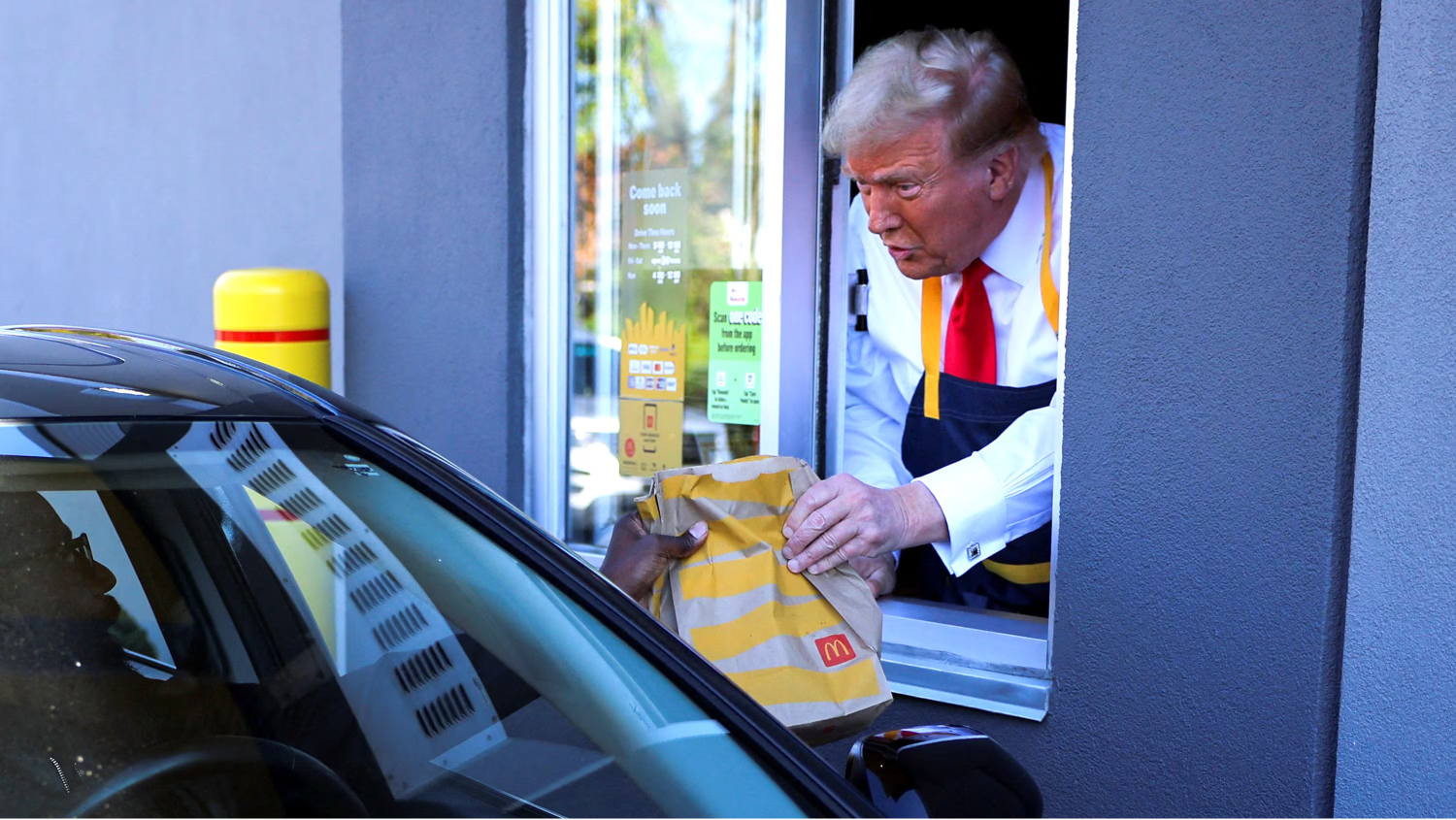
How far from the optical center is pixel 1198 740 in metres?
2.73

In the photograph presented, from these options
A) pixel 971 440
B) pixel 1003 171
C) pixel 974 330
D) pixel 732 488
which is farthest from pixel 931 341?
pixel 732 488

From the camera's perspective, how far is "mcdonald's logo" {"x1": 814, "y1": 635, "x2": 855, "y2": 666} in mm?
2062

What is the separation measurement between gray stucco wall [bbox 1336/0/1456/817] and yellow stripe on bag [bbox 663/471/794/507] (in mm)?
1259

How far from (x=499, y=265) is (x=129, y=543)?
229 centimetres

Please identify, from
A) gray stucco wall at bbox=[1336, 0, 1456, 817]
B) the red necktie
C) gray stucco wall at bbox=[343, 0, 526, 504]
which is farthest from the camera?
gray stucco wall at bbox=[343, 0, 526, 504]

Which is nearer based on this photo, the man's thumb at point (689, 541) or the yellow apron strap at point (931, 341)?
the man's thumb at point (689, 541)

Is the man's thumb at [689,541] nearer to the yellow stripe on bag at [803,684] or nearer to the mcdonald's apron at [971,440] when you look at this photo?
the yellow stripe on bag at [803,684]

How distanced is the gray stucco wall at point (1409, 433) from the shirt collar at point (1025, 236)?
2.83 feet

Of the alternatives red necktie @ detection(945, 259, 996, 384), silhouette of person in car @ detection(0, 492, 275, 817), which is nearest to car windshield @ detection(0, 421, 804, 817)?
silhouette of person in car @ detection(0, 492, 275, 817)

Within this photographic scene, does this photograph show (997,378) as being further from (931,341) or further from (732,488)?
(732,488)

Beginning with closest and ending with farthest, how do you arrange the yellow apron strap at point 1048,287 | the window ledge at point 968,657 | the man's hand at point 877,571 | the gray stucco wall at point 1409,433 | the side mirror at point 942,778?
the side mirror at point 942,778
the gray stucco wall at point 1409,433
the man's hand at point 877,571
the window ledge at point 968,657
the yellow apron strap at point 1048,287

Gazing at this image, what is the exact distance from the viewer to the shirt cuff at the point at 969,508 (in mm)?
2994

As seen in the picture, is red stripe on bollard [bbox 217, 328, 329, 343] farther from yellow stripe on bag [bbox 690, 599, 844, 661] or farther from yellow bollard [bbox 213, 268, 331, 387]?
yellow stripe on bag [bbox 690, 599, 844, 661]

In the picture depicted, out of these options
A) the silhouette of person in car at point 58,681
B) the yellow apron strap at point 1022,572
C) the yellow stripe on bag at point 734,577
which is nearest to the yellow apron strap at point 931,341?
the yellow apron strap at point 1022,572
